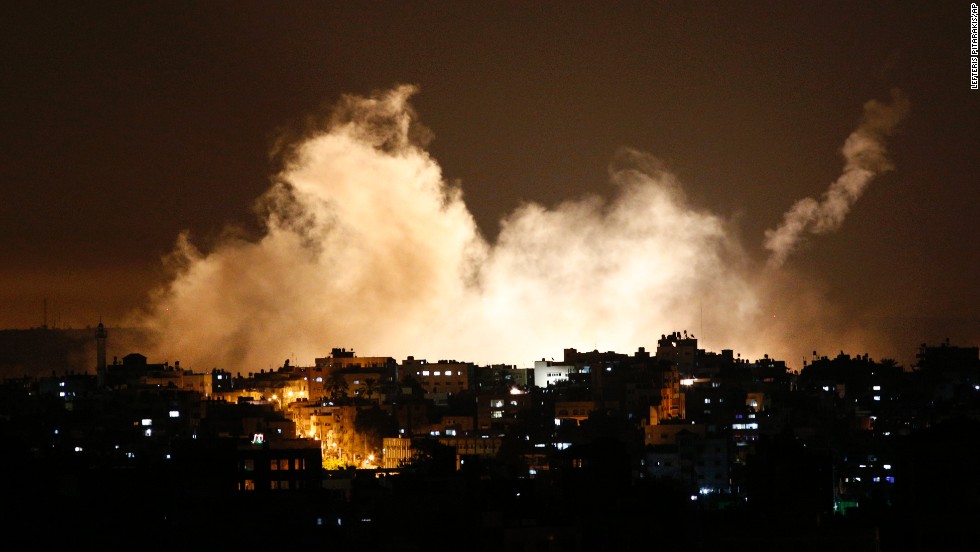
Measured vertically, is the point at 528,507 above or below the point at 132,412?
below

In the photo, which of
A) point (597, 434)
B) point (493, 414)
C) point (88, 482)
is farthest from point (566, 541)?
point (493, 414)

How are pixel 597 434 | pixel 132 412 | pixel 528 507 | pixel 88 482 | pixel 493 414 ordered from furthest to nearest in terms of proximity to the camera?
pixel 493 414 < pixel 132 412 < pixel 597 434 < pixel 88 482 < pixel 528 507

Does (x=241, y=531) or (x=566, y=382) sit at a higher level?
(x=566, y=382)

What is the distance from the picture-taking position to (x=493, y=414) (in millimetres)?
93875

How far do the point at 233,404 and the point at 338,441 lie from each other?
489 cm

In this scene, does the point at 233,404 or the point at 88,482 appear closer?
the point at 88,482

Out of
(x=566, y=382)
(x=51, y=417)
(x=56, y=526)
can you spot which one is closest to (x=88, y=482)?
(x=56, y=526)

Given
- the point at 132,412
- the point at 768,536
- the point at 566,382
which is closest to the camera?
the point at 768,536

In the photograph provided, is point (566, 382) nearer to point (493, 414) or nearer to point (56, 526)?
point (493, 414)

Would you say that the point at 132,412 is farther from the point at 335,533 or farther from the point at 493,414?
the point at 335,533

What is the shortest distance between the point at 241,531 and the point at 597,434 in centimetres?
3542

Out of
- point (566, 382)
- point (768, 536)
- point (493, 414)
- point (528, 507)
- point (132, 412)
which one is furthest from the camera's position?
point (566, 382)

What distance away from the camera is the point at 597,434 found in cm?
7819

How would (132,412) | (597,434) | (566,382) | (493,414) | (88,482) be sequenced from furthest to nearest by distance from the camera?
(566,382) < (493,414) < (132,412) < (597,434) < (88,482)
